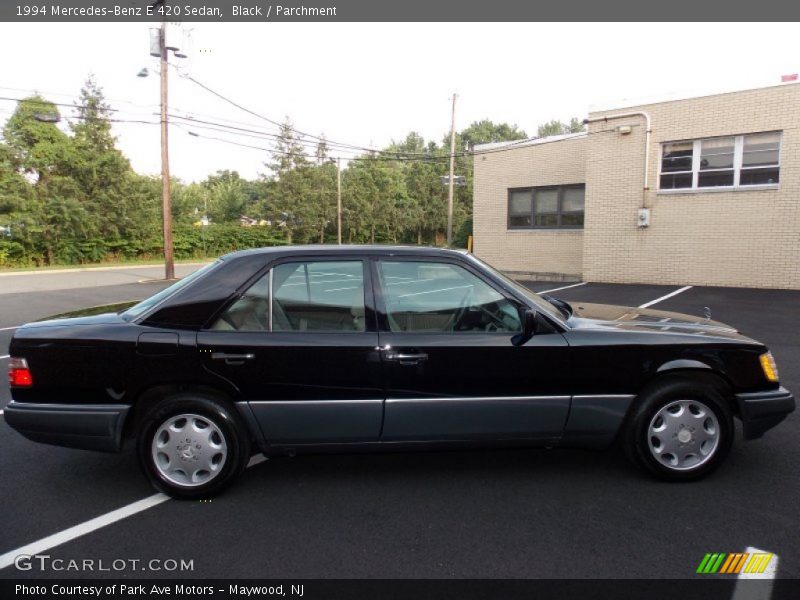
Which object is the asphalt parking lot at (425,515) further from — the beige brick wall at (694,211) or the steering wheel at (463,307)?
the beige brick wall at (694,211)

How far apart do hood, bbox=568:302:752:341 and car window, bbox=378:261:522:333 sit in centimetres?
52

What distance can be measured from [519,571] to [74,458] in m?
3.30

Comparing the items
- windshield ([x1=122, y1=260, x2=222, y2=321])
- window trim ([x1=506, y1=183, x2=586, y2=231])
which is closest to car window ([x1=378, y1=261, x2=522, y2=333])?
windshield ([x1=122, y1=260, x2=222, y2=321])

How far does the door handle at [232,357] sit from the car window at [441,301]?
89 cm

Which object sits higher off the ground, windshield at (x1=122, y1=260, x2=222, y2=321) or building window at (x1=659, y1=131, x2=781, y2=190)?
building window at (x1=659, y1=131, x2=781, y2=190)

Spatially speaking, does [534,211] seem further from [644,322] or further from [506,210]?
→ [644,322]

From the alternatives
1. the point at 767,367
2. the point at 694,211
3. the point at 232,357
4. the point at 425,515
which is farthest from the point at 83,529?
the point at 694,211

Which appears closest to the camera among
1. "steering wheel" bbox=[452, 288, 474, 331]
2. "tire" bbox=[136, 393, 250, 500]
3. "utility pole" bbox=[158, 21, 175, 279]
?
"tire" bbox=[136, 393, 250, 500]

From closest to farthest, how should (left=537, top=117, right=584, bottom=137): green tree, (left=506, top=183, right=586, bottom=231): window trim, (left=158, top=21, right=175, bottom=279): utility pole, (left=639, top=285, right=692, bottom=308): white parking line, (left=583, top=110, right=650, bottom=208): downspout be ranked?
(left=639, top=285, right=692, bottom=308): white parking line, (left=583, top=110, right=650, bottom=208): downspout, (left=506, top=183, right=586, bottom=231): window trim, (left=158, top=21, right=175, bottom=279): utility pole, (left=537, top=117, right=584, bottom=137): green tree

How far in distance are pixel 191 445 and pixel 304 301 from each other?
1098 millimetres

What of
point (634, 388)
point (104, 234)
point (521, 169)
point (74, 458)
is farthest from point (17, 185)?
point (634, 388)

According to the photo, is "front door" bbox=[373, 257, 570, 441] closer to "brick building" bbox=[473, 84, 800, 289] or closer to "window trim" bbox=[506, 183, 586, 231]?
"brick building" bbox=[473, 84, 800, 289]

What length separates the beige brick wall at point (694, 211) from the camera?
A: 43.3 ft

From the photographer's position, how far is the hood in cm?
364
